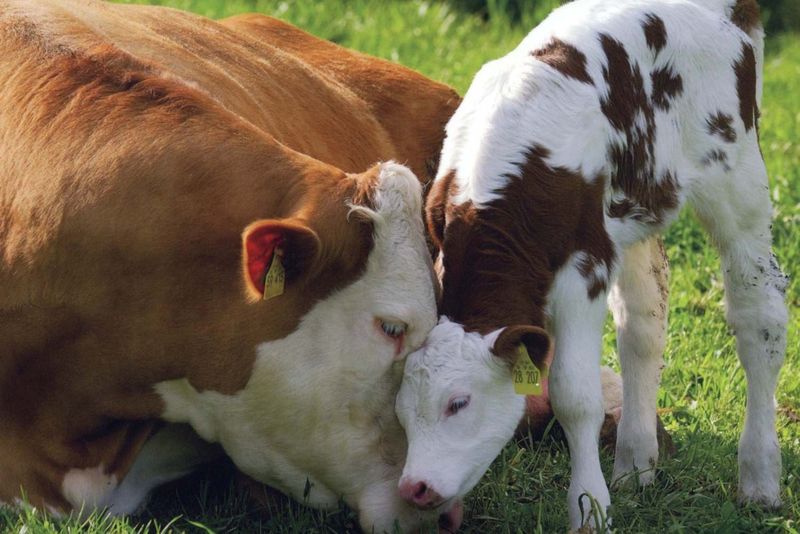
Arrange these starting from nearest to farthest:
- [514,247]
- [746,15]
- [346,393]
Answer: [514,247] < [346,393] < [746,15]

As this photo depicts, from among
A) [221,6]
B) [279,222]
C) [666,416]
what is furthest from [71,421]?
[221,6]

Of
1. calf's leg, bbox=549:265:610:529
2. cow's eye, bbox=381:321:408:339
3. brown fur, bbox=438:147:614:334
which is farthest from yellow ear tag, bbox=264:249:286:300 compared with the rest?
calf's leg, bbox=549:265:610:529

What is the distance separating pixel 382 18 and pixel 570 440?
8.04m

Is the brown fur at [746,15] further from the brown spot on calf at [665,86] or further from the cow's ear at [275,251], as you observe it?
the cow's ear at [275,251]

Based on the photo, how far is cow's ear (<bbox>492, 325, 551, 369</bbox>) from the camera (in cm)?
416

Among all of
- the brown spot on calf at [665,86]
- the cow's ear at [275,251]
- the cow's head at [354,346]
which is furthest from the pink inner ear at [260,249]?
the brown spot on calf at [665,86]

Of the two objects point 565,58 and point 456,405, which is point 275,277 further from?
point 565,58

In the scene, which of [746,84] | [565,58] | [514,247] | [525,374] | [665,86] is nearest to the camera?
[525,374]

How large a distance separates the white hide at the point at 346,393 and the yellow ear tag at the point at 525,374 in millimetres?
362

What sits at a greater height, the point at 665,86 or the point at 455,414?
the point at 665,86

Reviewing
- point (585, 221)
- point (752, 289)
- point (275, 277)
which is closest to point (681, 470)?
point (752, 289)

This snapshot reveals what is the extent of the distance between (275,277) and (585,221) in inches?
41.4

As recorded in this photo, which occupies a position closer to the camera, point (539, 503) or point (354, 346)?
point (354, 346)

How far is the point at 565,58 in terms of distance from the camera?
15.7 ft
